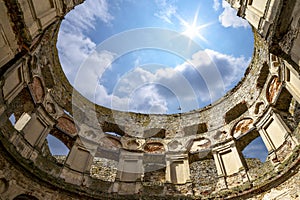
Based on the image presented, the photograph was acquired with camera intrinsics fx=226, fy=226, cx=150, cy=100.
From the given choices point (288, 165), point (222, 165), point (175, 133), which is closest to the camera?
point (288, 165)

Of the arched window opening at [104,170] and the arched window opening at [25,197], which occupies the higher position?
the arched window opening at [104,170]

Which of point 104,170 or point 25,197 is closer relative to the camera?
point 25,197

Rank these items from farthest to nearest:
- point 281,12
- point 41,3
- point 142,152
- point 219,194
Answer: point 142,152 → point 219,194 → point 41,3 → point 281,12

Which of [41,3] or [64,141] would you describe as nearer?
[41,3]

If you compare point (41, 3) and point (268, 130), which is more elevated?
point (268, 130)

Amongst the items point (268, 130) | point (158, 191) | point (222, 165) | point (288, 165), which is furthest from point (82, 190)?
point (268, 130)

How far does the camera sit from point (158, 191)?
32.0 feet

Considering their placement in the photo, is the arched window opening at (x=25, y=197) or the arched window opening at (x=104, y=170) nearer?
the arched window opening at (x=25, y=197)

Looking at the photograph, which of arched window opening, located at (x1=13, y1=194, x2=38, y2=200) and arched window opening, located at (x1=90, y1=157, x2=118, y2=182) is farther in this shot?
arched window opening, located at (x1=90, y1=157, x2=118, y2=182)

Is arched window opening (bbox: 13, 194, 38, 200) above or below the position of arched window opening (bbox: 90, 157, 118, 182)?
below

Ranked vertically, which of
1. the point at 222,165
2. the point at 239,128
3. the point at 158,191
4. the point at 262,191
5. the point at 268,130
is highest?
the point at 239,128

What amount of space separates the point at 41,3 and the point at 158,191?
818cm

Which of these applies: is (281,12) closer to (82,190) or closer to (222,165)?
(222,165)

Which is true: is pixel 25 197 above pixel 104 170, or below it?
below
